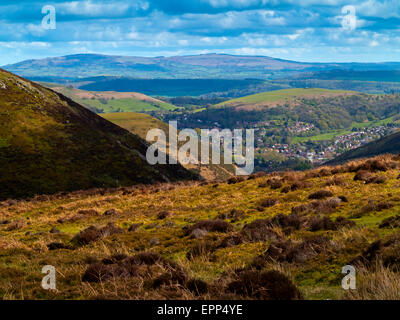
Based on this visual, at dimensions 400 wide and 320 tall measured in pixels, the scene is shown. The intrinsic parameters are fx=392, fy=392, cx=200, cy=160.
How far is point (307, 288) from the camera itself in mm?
8398

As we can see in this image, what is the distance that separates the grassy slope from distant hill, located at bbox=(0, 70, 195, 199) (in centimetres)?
3896

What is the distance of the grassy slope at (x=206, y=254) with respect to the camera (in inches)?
346

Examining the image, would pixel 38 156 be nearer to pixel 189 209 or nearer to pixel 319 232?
pixel 189 209

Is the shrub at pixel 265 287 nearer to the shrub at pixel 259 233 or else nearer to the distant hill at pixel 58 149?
the shrub at pixel 259 233

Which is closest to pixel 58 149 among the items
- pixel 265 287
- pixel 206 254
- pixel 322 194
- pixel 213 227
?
pixel 322 194

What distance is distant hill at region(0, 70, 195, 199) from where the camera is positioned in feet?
219

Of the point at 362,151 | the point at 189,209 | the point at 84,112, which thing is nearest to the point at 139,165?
the point at 84,112

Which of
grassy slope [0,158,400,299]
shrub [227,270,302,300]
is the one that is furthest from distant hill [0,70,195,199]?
shrub [227,270,302,300]

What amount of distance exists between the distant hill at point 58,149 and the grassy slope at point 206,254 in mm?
38956

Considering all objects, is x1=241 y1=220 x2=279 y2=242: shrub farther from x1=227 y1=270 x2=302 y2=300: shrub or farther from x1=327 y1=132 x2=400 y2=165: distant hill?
x1=327 y1=132 x2=400 y2=165: distant hill

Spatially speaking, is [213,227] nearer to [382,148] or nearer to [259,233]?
[259,233]

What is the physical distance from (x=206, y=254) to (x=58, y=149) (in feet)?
233

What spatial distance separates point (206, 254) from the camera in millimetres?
12977
